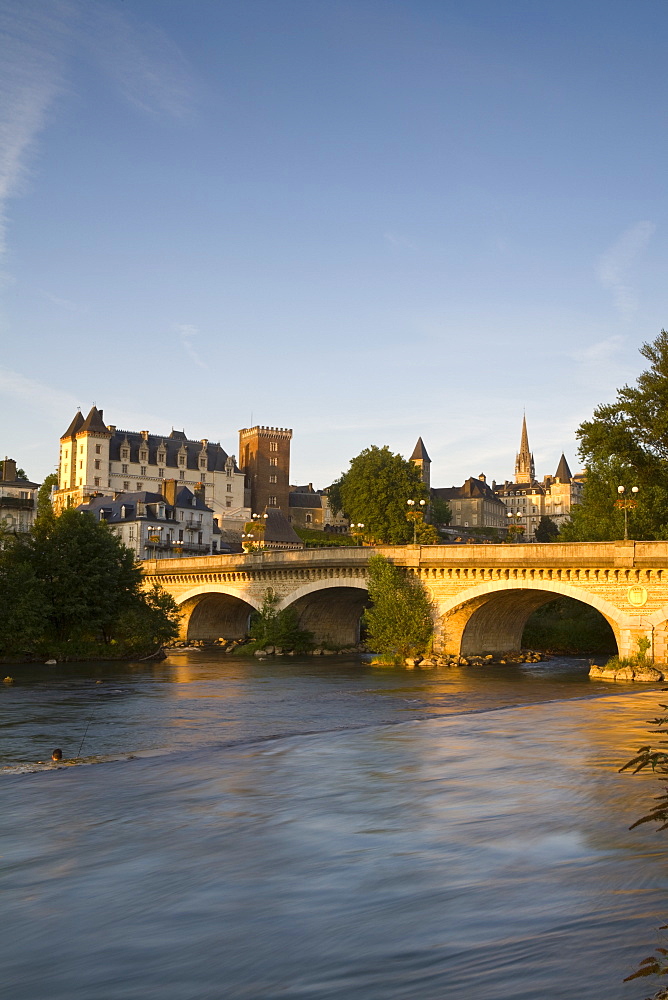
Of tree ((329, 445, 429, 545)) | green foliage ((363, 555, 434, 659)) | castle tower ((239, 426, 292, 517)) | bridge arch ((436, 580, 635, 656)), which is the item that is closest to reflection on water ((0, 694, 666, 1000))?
bridge arch ((436, 580, 635, 656))

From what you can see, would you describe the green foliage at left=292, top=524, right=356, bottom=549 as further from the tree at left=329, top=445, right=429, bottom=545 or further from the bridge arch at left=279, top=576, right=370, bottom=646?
the bridge arch at left=279, top=576, right=370, bottom=646

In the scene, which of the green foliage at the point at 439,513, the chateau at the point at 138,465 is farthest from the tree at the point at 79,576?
the green foliage at the point at 439,513

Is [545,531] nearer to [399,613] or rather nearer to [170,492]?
[170,492]

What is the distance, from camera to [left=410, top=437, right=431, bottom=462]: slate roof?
6585 inches

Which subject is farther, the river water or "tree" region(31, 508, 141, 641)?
"tree" region(31, 508, 141, 641)

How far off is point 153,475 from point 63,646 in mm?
83855

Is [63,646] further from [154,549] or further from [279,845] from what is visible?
[154,549]

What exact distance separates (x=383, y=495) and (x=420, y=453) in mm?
69778

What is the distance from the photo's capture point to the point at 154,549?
Result: 95.9 m

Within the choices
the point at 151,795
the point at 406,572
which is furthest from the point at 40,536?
the point at 151,795

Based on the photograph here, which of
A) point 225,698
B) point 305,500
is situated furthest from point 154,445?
point 225,698

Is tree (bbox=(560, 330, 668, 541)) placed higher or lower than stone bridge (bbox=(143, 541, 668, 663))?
higher

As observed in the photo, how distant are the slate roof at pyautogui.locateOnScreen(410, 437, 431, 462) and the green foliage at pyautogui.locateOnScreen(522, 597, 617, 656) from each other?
349 feet

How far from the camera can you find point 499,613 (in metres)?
52.1
